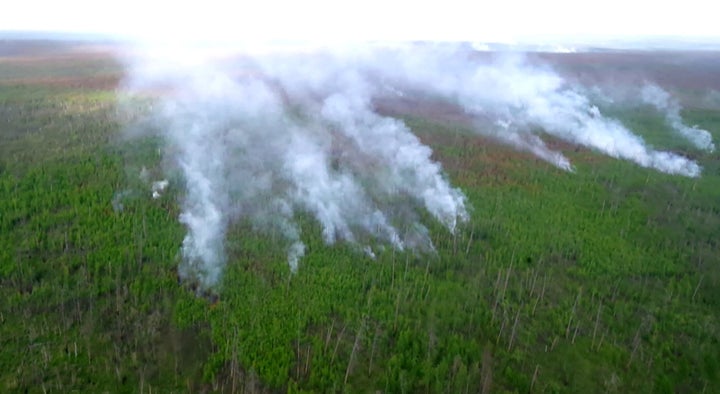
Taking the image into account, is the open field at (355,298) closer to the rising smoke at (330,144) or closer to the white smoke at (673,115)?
the rising smoke at (330,144)

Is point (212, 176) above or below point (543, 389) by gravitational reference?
above

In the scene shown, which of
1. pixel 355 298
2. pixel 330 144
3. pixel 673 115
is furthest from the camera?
pixel 673 115

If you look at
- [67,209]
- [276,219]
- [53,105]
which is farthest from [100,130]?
[276,219]

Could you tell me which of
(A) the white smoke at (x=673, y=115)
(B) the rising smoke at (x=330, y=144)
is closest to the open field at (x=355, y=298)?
(B) the rising smoke at (x=330, y=144)

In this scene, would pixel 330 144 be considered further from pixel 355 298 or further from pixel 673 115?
pixel 673 115

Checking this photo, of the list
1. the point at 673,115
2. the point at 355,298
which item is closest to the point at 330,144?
the point at 355,298

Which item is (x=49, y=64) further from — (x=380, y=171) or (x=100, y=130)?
(x=380, y=171)
